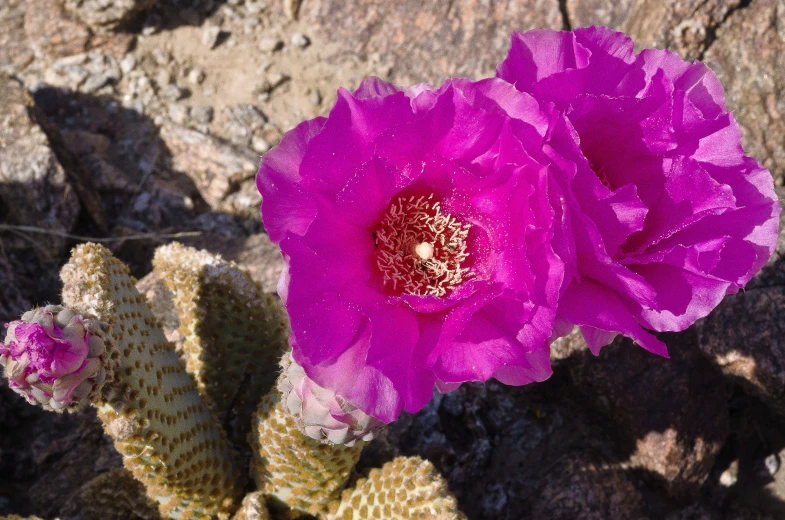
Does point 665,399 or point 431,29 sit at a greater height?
point 431,29

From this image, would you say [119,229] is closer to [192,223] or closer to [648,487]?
[192,223]

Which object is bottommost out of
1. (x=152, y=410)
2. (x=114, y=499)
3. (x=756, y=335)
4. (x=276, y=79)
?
(x=114, y=499)

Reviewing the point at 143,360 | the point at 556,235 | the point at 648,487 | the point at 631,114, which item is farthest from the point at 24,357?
the point at 648,487

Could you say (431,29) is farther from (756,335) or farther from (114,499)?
(114,499)

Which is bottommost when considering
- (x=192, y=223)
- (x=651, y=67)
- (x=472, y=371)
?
(x=192, y=223)

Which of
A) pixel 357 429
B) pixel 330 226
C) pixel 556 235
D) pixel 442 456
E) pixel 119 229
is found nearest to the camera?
pixel 556 235

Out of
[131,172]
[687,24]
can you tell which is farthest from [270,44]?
[687,24]

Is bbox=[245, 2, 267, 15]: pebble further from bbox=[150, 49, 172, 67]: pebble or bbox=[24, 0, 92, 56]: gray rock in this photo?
bbox=[24, 0, 92, 56]: gray rock
